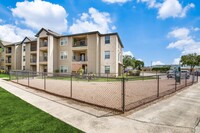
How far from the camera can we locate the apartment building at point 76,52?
2450 centimetres

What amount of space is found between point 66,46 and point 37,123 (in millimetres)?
24978

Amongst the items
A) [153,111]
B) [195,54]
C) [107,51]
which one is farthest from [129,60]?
[153,111]

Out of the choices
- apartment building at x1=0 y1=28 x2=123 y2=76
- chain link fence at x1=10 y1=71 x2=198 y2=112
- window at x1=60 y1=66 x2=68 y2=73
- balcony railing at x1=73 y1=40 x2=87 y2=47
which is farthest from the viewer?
window at x1=60 y1=66 x2=68 y2=73

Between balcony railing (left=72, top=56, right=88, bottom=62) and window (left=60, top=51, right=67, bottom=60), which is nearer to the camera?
balcony railing (left=72, top=56, right=88, bottom=62)

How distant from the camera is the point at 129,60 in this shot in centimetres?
5891

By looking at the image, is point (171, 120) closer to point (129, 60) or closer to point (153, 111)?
point (153, 111)

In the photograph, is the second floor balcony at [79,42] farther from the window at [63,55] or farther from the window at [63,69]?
the window at [63,69]

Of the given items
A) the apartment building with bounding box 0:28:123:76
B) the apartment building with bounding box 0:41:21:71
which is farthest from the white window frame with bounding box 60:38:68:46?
the apartment building with bounding box 0:41:21:71

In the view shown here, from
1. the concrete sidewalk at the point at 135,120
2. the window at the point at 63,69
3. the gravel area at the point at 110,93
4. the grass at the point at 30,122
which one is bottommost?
the gravel area at the point at 110,93

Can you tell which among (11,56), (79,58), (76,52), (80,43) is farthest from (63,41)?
(11,56)

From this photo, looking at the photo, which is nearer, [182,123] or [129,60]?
[182,123]

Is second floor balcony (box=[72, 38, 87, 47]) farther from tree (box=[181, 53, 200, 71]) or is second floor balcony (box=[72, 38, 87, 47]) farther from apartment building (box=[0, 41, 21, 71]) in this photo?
tree (box=[181, 53, 200, 71])

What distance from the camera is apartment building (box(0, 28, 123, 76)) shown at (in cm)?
2450

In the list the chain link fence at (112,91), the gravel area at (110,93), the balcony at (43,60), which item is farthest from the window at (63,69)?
the gravel area at (110,93)
